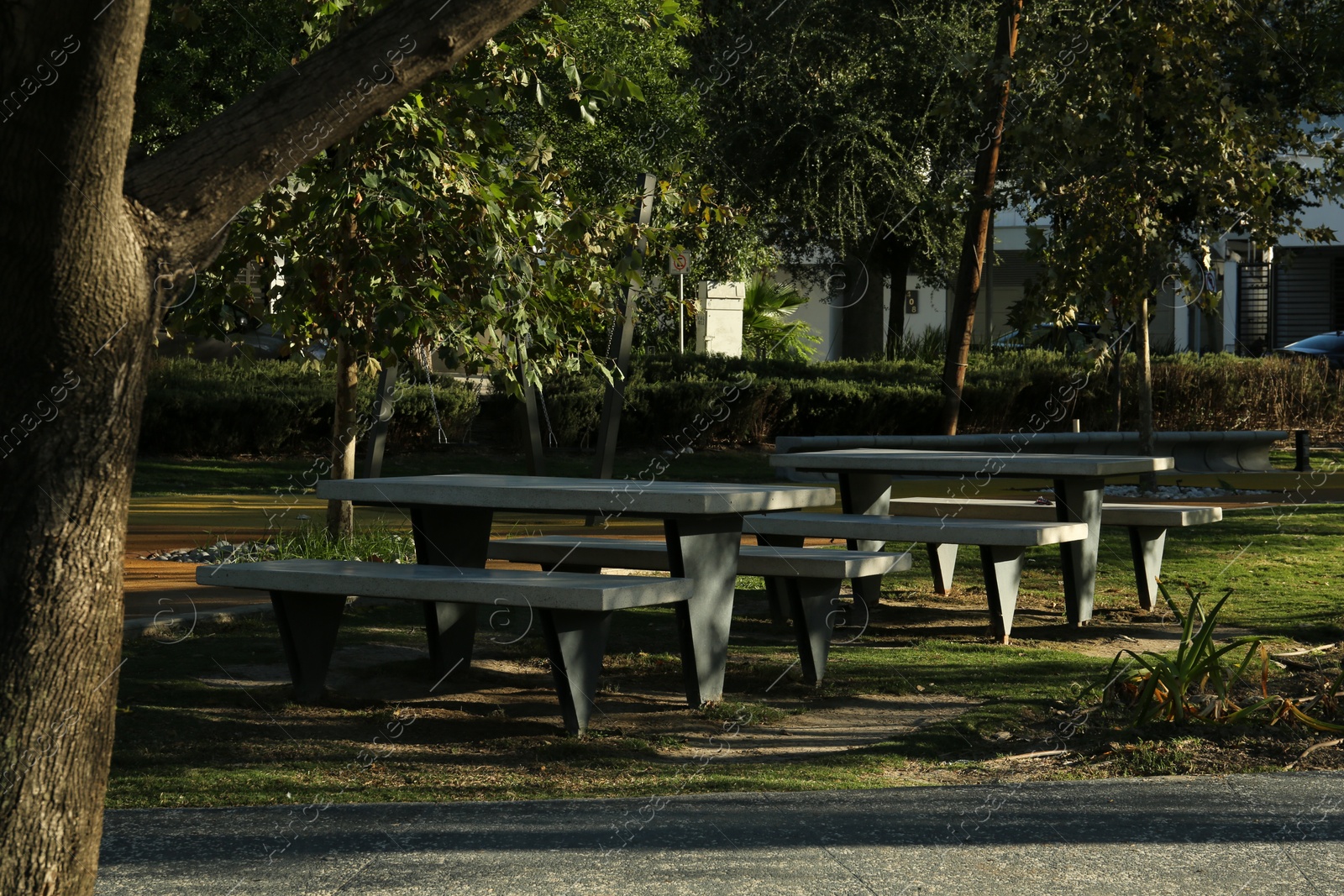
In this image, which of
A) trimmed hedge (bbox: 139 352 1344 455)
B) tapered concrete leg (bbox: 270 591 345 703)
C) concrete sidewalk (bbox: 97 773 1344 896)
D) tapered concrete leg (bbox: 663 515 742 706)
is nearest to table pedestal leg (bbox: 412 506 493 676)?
tapered concrete leg (bbox: 270 591 345 703)

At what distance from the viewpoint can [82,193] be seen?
2.66 metres

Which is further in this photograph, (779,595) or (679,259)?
(679,259)

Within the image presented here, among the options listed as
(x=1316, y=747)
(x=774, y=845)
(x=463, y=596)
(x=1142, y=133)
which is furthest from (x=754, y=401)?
(x=774, y=845)

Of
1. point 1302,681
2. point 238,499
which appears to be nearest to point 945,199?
point 1302,681

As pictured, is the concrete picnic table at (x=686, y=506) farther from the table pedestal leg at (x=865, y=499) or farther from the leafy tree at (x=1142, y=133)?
the leafy tree at (x=1142, y=133)

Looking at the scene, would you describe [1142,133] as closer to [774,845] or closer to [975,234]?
[774,845]

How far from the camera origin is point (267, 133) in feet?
9.45

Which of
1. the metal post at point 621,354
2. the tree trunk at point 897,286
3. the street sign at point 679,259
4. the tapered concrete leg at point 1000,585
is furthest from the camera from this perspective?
the tree trunk at point 897,286

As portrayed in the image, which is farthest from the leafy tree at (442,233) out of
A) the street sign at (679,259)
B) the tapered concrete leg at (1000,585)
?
the tapered concrete leg at (1000,585)

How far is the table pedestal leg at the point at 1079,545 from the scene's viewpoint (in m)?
7.60

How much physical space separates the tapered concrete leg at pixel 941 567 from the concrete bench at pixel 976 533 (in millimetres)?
1365

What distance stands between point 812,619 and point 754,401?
534 inches

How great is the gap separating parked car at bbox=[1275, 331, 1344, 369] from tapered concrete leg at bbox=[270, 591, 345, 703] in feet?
73.1

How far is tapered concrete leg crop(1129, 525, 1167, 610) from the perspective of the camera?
8141 millimetres
